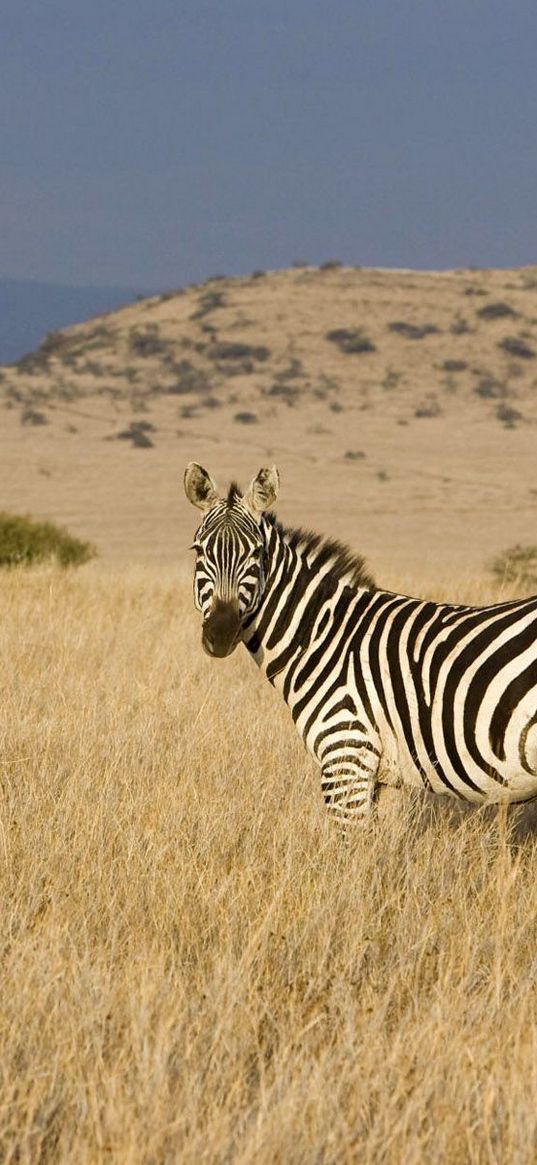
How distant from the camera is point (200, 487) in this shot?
5.45 meters

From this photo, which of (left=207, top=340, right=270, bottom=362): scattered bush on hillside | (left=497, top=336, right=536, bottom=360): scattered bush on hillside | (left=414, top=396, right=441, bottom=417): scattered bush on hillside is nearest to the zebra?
(left=414, top=396, right=441, bottom=417): scattered bush on hillside

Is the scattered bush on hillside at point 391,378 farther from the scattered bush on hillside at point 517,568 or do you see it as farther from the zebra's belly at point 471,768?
the zebra's belly at point 471,768

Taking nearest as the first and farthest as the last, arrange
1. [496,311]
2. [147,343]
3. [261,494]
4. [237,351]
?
1. [261,494]
2. [237,351]
3. [147,343]
4. [496,311]

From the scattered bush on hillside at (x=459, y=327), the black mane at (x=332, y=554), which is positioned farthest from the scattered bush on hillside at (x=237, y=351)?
the black mane at (x=332, y=554)

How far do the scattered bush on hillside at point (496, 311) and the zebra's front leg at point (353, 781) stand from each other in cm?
6154

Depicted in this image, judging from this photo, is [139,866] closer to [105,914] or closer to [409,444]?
[105,914]

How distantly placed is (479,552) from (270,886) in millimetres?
20557

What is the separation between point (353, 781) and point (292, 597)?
2.95ft

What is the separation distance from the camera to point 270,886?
15.2 ft

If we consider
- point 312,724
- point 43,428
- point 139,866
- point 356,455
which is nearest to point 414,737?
point 312,724

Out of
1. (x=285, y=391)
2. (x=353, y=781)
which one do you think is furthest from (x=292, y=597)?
(x=285, y=391)

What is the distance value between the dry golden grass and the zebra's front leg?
5.0 inches

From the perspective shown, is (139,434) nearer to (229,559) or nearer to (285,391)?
(285,391)

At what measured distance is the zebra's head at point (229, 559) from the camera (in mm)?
5043
